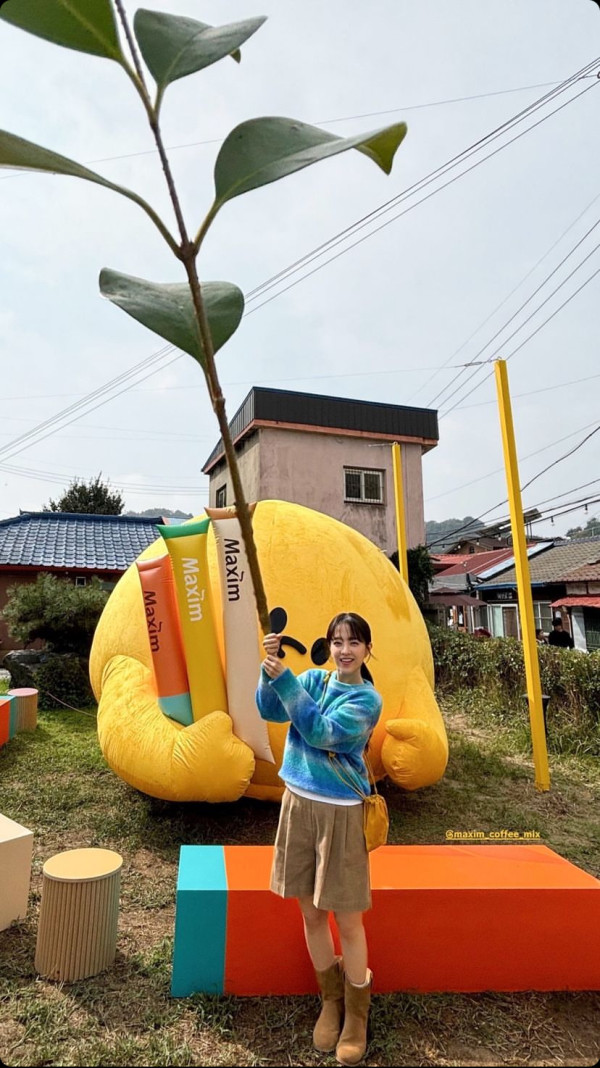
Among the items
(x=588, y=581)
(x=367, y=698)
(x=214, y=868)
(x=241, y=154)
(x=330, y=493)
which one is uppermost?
(x=330, y=493)

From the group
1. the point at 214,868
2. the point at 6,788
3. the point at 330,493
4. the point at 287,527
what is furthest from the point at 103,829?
the point at 330,493

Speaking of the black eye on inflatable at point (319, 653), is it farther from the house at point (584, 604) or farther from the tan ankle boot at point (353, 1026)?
the house at point (584, 604)

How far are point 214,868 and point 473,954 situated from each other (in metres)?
1.10

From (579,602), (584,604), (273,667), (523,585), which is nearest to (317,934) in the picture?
(273,667)

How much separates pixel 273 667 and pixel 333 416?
11463mm

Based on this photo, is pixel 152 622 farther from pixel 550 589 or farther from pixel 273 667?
pixel 550 589

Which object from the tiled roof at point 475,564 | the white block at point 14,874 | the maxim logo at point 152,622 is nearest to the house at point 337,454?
the maxim logo at point 152,622

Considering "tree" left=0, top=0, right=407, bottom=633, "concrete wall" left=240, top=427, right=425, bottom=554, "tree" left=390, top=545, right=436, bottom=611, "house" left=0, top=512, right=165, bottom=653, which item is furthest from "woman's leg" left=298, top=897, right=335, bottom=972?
"concrete wall" left=240, top=427, right=425, bottom=554

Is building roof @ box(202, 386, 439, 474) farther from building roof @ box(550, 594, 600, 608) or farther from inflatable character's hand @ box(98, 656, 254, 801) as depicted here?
inflatable character's hand @ box(98, 656, 254, 801)

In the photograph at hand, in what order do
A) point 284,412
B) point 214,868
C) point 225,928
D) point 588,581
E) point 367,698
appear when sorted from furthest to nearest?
point 588,581 < point 284,412 < point 214,868 < point 225,928 < point 367,698

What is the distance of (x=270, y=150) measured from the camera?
85 cm

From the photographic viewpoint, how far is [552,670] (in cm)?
697

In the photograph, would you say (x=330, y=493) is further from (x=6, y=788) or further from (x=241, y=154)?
(x=241, y=154)

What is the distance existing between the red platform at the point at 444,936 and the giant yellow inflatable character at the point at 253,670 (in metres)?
1.01
